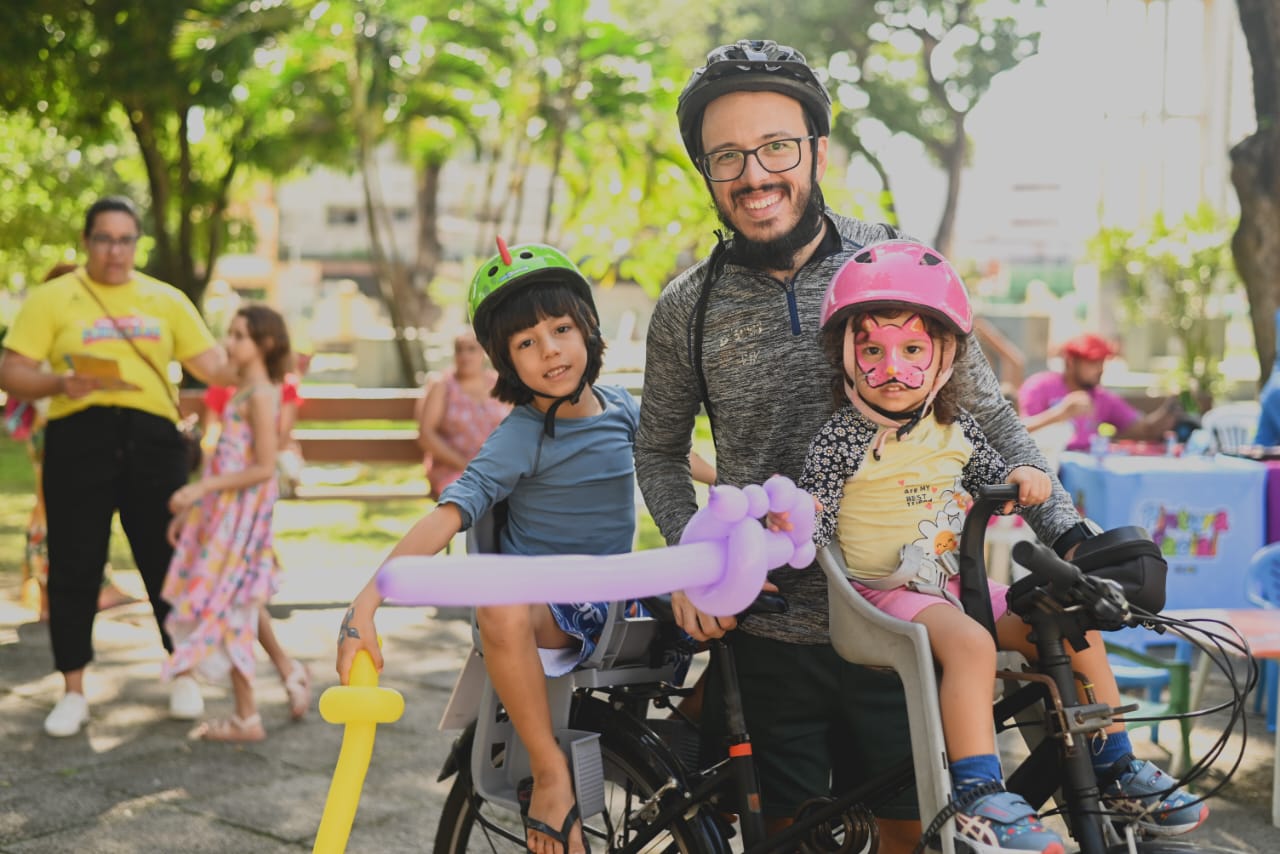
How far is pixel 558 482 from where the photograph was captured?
10.9 ft

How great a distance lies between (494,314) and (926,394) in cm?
103

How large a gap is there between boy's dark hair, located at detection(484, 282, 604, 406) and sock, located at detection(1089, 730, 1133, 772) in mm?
1370

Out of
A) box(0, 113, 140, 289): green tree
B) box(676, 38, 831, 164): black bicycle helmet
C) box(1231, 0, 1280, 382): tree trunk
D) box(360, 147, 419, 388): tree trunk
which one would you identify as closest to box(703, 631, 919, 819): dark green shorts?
box(676, 38, 831, 164): black bicycle helmet

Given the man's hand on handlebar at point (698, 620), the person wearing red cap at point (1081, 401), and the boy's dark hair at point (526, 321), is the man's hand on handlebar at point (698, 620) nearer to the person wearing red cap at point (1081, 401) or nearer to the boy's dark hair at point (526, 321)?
the boy's dark hair at point (526, 321)

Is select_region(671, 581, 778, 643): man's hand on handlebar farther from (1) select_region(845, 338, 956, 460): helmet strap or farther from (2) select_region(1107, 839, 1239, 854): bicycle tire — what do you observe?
(2) select_region(1107, 839, 1239, 854): bicycle tire

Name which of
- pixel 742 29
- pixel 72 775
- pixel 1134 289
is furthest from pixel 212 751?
pixel 742 29

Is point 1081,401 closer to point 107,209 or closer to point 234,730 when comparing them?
point 234,730

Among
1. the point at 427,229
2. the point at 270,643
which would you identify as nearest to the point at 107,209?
the point at 270,643

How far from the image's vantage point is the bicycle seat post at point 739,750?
117 inches

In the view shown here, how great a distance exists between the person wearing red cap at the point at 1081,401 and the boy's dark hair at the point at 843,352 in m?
5.33

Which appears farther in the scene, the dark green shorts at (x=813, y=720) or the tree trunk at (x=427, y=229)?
the tree trunk at (x=427, y=229)

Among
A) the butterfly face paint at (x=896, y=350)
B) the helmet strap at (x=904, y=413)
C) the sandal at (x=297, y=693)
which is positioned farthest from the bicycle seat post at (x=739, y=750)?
the sandal at (x=297, y=693)

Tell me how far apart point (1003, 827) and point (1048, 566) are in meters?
0.43

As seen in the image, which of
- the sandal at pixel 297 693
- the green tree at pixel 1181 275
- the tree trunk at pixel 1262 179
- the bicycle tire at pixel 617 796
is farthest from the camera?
the green tree at pixel 1181 275
